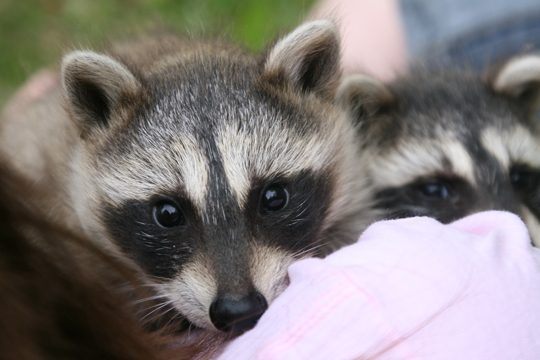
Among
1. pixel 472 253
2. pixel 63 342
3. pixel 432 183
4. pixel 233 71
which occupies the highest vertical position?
pixel 233 71

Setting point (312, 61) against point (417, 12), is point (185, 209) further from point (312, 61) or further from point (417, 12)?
point (417, 12)

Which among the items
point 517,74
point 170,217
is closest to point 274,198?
point 170,217

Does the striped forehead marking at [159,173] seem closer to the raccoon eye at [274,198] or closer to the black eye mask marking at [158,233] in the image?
the black eye mask marking at [158,233]

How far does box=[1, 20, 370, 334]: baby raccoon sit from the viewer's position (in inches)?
80.8

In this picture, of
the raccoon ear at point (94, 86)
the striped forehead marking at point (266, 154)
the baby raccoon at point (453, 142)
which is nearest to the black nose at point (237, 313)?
the striped forehead marking at point (266, 154)

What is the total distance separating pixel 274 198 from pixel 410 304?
0.91 meters

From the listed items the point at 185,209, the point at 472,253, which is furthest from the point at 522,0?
the point at 185,209

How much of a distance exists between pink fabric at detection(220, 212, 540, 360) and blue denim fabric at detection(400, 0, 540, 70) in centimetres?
237

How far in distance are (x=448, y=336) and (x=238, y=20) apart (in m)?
5.21

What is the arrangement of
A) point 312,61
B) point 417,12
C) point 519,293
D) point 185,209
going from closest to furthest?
1. point 519,293
2. point 185,209
3. point 312,61
4. point 417,12

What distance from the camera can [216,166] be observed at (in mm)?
2137

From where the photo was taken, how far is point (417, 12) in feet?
13.1

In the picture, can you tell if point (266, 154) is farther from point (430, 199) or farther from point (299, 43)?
point (430, 199)

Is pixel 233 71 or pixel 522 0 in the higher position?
pixel 233 71
